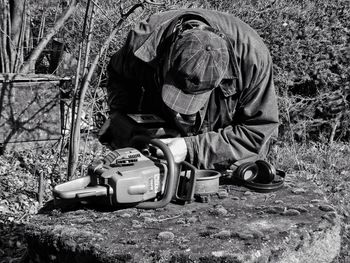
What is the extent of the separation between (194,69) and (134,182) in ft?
1.98

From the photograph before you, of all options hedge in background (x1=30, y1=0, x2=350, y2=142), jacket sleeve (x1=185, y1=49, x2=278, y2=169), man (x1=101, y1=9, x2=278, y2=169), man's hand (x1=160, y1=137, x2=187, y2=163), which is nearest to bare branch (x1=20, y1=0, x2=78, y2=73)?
hedge in background (x1=30, y1=0, x2=350, y2=142)

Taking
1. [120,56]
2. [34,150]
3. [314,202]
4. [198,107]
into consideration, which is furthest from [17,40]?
[314,202]

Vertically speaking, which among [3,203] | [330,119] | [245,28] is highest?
[245,28]

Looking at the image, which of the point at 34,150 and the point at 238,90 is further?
the point at 34,150

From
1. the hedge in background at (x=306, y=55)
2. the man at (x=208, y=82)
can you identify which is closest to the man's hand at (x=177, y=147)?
the man at (x=208, y=82)

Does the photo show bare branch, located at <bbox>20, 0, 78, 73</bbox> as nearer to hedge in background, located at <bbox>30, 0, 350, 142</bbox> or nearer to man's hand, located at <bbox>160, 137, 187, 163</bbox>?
hedge in background, located at <bbox>30, 0, 350, 142</bbox>

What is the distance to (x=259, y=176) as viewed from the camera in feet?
9.17

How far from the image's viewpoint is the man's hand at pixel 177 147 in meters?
2.53

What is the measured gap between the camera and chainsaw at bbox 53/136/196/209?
227cm

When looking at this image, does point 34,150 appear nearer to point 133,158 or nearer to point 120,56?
point 120,56

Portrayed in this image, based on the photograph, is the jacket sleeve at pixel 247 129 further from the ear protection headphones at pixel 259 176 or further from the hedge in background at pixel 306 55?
the hedge in background at pixel 306 55

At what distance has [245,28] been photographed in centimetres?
289

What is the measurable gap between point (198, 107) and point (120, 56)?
0.80 meters

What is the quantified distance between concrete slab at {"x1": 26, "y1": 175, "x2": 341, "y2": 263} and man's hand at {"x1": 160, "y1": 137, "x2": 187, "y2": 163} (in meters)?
0.24
